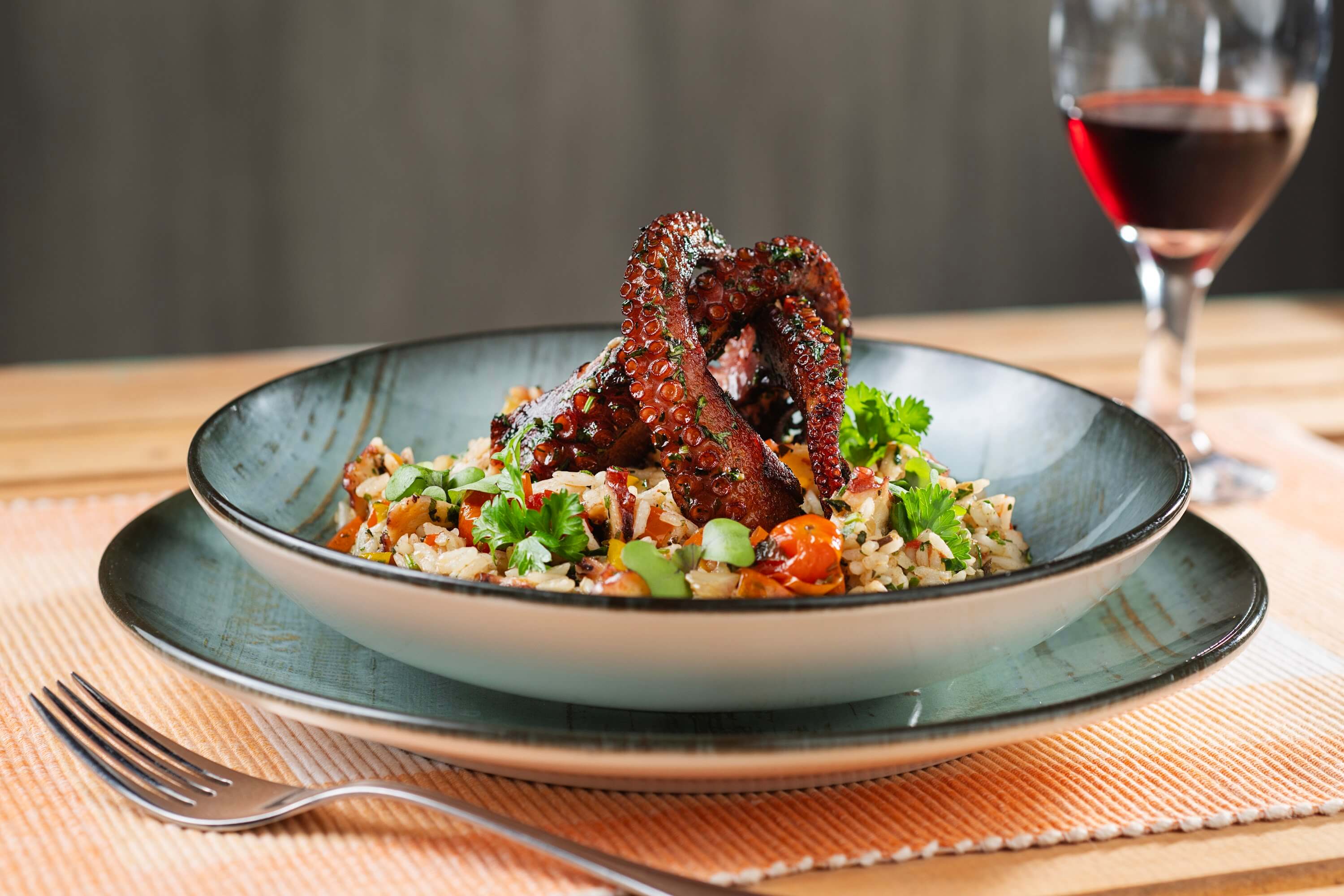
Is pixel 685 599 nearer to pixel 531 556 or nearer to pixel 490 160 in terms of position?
pixel 531 556

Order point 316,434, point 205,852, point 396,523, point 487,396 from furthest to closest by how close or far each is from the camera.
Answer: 1. point 487,396
2. point 316,434
3. point 396,523
4. point 205,852

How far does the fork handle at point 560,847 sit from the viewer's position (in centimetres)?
114

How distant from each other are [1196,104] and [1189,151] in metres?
0.10

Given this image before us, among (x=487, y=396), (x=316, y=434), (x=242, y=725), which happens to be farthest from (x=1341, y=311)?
(x=242, y=725)

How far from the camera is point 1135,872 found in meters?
1.28

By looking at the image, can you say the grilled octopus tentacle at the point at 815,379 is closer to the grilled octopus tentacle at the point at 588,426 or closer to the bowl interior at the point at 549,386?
the grilled octopus tentacle at the point at 588,426

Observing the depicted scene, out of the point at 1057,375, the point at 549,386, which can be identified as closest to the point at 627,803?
the point at 549,386

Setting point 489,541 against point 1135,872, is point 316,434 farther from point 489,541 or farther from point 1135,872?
point 1135,872

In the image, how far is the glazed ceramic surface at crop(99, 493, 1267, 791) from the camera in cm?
117

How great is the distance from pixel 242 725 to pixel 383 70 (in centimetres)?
389

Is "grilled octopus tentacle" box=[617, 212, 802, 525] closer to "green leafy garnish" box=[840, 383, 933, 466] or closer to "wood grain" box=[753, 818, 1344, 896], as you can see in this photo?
"green leafy garnish" box=[840, 383, 933, 466]

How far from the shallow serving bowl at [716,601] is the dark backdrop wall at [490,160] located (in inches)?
129

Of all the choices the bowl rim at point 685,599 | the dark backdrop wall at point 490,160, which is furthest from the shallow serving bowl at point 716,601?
the dark backdrop wall at point 490,160

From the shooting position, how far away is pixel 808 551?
1.44 m
